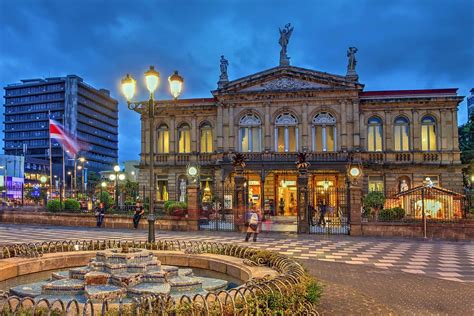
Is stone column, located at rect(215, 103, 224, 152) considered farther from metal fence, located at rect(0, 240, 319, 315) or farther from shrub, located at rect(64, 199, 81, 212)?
metal fence, located at rect(0, 240, 319, 315)

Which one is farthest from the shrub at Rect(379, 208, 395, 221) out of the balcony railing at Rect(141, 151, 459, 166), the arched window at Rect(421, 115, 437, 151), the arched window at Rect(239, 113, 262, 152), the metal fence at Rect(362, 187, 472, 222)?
the arched window at Rect(239, 113, 262, 152)

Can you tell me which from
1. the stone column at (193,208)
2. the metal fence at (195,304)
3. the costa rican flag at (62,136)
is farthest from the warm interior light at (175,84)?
the costa rican flag at (62,136)

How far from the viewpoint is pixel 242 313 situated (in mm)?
6070

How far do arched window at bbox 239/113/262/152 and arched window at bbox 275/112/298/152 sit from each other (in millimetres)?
1887

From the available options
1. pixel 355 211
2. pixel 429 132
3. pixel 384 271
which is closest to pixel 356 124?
pixel 429 132

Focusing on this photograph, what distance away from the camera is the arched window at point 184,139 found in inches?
1773

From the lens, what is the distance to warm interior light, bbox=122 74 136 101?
44.0 ft

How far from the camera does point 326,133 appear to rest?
135ft

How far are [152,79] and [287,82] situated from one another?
2989 centimetres

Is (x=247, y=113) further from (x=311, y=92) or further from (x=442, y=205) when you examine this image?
(x=442, y=205)

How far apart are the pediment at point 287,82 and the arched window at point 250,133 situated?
2.75m

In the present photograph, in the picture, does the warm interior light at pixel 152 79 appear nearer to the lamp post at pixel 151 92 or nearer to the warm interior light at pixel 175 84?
the lamp post at pixel 151 92

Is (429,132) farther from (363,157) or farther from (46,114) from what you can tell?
(46,114)

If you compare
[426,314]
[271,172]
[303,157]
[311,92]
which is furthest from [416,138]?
[426,314]
